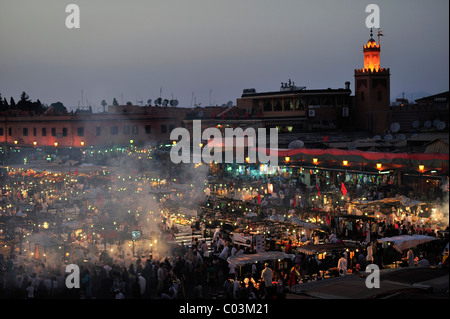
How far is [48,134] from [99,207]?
99.3ft

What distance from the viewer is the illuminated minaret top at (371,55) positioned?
141 feet

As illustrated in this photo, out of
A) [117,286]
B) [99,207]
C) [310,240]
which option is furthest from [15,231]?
[310,240]

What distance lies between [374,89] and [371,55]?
2584 mm

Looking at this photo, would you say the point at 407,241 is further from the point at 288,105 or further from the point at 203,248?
the point at 288,105

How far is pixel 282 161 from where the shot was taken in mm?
26891

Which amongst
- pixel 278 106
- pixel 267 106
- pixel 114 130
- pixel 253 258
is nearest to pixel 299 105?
pixel 278 106

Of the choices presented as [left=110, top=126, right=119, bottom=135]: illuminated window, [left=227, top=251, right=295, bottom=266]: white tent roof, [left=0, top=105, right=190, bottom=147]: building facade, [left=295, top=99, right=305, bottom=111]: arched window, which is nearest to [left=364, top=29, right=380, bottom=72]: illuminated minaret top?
[left=295, top=99, right=305, bottom=111]: arched window

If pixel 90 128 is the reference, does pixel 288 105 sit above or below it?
above

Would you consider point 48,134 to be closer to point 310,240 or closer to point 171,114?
point 171,114

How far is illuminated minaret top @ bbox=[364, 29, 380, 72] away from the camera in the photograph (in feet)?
141

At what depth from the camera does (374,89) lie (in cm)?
4334

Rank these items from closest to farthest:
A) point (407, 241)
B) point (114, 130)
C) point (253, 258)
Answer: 1. point (253, 258)
2. point (407, 241)
3. point (114, 130)

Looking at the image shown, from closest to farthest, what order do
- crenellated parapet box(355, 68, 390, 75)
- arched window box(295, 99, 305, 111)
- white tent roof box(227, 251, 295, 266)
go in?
white tent roof box(227, 251, 295, 266)
crenellated parapet box(355, 68, 390, 75)
arched window box(295, 99, 305, 111)

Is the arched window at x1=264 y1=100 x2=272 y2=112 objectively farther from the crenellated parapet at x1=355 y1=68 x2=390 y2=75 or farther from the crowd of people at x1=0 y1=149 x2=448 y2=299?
the crowd of people at x1=0 y1=149 x2=448 y2=299
